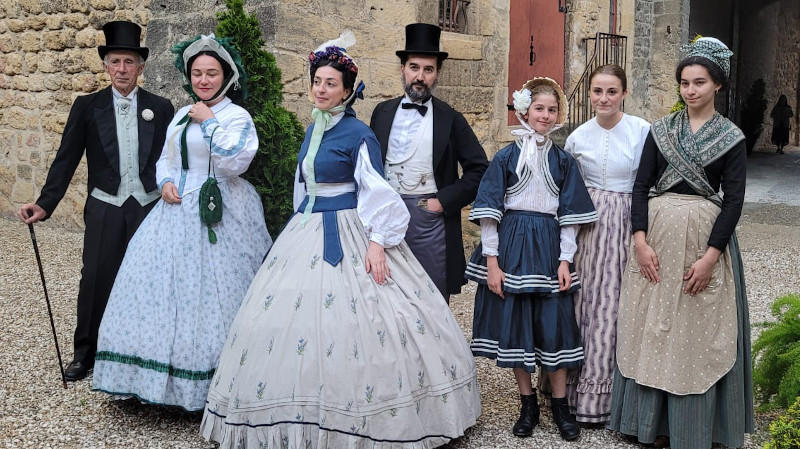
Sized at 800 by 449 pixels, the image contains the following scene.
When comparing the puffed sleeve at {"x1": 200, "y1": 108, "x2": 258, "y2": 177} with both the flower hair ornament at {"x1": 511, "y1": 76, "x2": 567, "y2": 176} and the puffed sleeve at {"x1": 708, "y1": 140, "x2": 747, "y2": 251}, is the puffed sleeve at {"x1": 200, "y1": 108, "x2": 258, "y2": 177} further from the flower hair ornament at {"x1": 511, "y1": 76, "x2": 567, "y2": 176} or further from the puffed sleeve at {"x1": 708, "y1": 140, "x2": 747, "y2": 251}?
the puffed sleeve at {"x1": 708, "y1": 140, "x2": 747, "y2": 251}

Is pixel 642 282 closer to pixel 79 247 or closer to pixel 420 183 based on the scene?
pixel 420 183

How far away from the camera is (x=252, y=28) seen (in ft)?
12.7

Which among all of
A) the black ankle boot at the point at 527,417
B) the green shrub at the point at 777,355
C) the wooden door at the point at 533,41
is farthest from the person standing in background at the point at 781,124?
the black ankle boot at the point at 527,417

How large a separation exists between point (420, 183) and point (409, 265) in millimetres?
581

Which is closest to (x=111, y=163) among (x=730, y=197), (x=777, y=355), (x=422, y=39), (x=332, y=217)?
(x=332, y=217)

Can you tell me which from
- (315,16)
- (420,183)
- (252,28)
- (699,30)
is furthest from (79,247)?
(699,30)

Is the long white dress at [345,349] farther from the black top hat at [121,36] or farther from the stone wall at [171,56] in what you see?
the stone wall at [171,56]


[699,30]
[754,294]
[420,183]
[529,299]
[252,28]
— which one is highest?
[699,30]

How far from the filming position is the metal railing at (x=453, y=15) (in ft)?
23.0

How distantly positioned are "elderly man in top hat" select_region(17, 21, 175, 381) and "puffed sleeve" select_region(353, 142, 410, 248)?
127 cm

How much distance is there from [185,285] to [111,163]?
3.07ft

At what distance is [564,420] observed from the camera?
3379mm

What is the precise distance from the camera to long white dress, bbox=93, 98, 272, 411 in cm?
330

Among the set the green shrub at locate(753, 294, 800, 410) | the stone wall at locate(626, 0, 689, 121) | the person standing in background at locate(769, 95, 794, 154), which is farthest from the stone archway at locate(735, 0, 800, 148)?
the green shrub at locate(753, 294, 800, 410)
